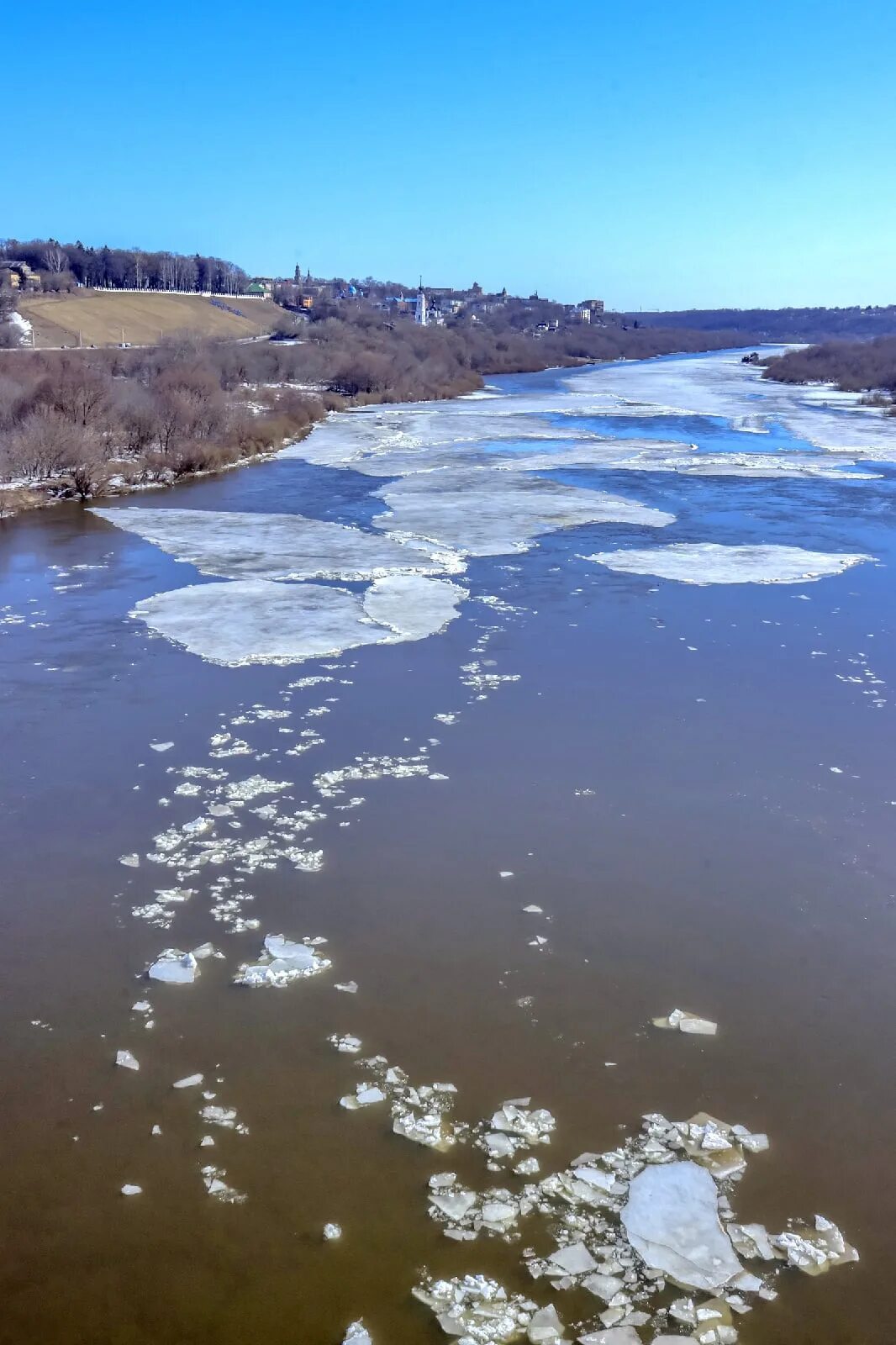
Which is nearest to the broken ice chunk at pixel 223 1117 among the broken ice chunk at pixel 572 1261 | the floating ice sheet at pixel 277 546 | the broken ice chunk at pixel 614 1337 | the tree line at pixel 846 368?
the broken ice chunk at pixel 572 1261

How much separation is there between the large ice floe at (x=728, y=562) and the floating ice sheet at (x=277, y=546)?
2233mm

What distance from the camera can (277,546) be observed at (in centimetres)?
1375

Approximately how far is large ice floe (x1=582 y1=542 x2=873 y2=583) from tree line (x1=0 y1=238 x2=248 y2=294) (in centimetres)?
6849

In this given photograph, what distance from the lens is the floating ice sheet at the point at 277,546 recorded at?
1242cm

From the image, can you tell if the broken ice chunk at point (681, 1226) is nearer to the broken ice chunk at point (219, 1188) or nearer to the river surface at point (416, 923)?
the river surface at point (416, 923)

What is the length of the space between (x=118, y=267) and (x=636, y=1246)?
8857cm

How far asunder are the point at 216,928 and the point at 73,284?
235ft

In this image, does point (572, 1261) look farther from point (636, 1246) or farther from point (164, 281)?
point (164, 281)

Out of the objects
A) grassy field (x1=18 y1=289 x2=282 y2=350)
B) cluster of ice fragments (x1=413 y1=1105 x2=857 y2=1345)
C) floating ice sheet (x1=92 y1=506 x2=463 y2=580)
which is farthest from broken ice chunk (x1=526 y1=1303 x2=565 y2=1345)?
grassy field (x1=18 y1=289 x2=282 y2=350)

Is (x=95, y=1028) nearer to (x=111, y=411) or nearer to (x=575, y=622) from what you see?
(x=575, y=622)

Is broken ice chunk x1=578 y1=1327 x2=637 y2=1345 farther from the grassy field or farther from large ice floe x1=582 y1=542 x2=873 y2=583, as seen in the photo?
the grassy field

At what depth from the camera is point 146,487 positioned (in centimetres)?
1897

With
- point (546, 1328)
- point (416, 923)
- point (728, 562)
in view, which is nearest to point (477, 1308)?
point (546, 1328)

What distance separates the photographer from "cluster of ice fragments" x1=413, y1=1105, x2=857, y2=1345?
11.1 feet
